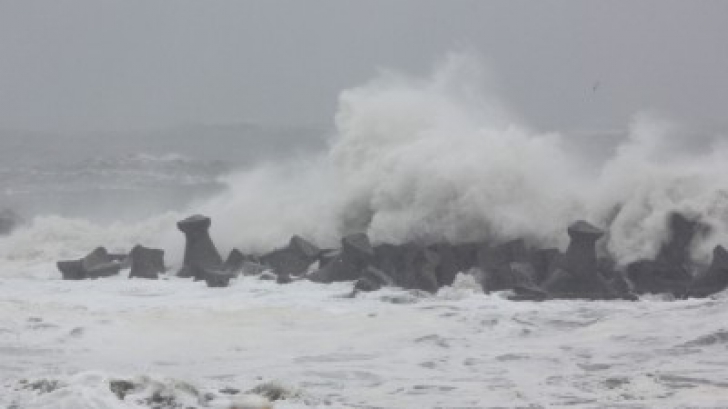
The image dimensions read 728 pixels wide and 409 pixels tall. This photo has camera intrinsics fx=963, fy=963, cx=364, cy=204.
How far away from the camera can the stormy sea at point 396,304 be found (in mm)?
7027

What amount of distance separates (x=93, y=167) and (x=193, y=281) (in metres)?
27.0

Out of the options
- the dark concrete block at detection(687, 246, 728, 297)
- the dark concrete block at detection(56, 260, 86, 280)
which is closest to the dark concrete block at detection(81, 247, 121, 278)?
the dark concrete block at detection(56, 260, 86, 280)

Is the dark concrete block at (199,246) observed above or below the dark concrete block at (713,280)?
above

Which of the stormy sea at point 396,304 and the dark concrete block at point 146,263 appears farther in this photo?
the dark concrete block at point 146,263

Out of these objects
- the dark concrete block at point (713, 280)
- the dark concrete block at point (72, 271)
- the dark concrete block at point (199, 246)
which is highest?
the dark concrete block at point (199, 246)

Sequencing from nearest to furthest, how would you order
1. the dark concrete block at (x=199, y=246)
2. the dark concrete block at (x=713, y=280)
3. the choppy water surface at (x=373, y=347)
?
the choppy water surface at (x=373, y=347) < the dark concrete block at (x=713, y=280) < the dark concrete block at (x=199, y=246)

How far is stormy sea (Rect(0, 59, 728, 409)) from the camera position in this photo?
7027 mm

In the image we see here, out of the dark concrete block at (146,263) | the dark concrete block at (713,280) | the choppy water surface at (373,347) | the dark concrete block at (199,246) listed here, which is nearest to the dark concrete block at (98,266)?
the dark concrete block at (146,263)

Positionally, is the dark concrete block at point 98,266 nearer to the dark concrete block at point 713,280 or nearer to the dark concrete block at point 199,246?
the dark concrete block at point 199,246

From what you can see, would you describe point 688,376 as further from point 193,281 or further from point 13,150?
point 13,150

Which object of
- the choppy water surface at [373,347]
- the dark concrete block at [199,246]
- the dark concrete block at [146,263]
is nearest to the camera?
the choppy water surface at [373,347]

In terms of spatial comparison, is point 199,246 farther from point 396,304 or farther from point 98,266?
point 396,304

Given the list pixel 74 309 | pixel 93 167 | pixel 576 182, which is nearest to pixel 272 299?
pixel 74 309

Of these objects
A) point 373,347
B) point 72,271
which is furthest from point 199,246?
point 373,347
